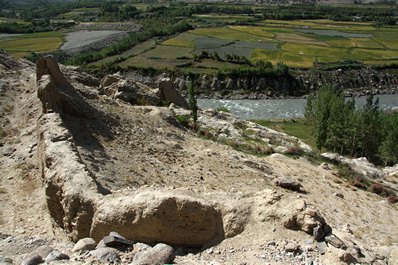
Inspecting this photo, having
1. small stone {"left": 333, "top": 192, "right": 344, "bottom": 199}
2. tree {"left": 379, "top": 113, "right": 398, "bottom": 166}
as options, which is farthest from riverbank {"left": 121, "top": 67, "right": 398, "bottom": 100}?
small stone {"left": 333, "top": 192, "right": 344, "bottom": 199}

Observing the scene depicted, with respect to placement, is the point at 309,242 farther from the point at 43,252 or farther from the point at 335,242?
the point at 43,252

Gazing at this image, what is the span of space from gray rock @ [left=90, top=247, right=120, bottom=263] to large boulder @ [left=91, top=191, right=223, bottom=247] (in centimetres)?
209

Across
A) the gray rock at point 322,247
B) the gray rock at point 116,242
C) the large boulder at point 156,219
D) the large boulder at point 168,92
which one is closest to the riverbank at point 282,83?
the large boulder at point 168,92

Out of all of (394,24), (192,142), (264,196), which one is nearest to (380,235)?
(264,196)

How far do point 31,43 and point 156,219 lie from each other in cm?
13328

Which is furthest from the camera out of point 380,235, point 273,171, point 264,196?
point 273,171

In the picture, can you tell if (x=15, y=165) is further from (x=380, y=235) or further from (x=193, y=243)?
(x=380, y=235)

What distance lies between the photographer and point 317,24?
176 m

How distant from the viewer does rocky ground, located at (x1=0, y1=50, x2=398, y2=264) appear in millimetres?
14461

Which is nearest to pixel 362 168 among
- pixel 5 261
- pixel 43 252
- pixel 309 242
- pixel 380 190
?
pixel 380 190

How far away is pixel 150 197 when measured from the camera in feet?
50.6

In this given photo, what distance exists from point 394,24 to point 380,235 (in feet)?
581

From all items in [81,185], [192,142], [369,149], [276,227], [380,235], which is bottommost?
[369,149]

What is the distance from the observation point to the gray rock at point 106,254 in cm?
1257
